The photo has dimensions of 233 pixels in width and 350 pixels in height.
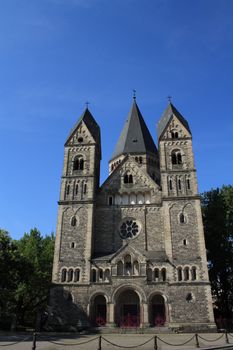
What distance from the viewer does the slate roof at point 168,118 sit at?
35931 millimetres

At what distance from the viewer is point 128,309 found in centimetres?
2708

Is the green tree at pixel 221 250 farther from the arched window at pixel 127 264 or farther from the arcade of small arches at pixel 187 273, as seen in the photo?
the arched window at pixel 127 264

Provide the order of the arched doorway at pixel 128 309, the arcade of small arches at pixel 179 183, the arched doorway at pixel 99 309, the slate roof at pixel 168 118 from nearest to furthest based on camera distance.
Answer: the arched doorway at pixel 128 309, the arched doorway at pixel 99 309, the arcade of small arches at pixel 179 183, the slate roof at pixel 168 118

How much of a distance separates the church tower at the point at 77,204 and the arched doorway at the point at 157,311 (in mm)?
5921

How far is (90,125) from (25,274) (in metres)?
18.9

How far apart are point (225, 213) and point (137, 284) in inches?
578

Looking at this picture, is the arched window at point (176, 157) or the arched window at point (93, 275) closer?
the arched window at point (93, 275)

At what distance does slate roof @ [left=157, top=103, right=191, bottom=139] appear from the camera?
118 feet

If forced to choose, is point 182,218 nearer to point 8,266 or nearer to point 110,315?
point 110,315

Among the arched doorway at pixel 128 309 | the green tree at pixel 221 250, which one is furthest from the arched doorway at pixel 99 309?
the green tree at pixel 221 250

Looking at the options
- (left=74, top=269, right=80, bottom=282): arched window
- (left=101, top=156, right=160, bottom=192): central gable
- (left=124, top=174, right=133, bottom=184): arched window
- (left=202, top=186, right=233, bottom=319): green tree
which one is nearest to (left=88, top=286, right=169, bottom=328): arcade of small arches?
(left=74, top=269, right=80, bottom=282): arched window

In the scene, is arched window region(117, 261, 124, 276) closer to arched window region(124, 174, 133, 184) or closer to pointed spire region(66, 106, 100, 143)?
arched window region(124, 174, 133, 184)

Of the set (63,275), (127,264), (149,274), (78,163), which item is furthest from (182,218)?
(78,163)

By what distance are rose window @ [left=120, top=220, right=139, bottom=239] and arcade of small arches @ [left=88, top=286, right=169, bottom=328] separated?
5170mm
